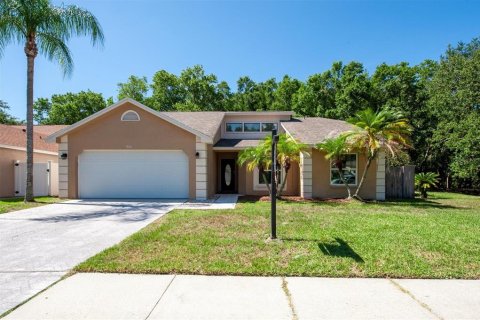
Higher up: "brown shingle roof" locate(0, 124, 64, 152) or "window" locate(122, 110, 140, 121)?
"window" locate(122, 110, 140, 121)

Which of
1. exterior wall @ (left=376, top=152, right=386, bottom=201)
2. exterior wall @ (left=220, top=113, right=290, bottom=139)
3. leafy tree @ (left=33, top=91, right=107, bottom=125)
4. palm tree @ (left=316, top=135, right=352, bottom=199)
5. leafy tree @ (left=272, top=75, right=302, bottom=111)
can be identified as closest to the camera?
palm tree @ (left=316, top=135, right=352, bottom=199)

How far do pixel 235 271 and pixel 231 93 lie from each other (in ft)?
114

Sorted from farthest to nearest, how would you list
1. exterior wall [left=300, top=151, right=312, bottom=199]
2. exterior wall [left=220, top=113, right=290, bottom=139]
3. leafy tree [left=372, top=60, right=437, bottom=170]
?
1. leafy tree [left=372, top=60, right=437, bottom=170]
2. exterior wall [left=220, top=113, right=290, bottom=139]
3. exterior wall [left=300, top=151, right=312, bottom=199]

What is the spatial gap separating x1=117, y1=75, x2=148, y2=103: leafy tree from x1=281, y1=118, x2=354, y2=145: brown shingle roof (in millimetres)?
26512

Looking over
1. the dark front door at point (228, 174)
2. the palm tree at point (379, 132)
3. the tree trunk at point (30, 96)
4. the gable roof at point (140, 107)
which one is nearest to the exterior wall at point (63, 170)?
the gable roof at point (140, 107)

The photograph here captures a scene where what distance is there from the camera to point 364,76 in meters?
25.5

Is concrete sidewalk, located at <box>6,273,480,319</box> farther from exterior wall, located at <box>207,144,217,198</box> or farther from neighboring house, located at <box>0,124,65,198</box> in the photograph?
neighboring house, located at <box>0,124,65,198</box>

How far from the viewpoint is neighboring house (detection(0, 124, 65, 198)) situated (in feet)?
49.1

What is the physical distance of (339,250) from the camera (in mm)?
5848

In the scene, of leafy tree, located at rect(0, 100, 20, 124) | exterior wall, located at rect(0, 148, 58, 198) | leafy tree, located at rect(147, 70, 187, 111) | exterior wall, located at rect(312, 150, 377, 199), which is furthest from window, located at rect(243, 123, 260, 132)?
leafy tree, located at rect(0, 100, 20, 124)

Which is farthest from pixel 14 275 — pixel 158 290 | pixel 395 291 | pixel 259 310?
pixel 395 291

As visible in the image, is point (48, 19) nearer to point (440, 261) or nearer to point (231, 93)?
point (440, 261)

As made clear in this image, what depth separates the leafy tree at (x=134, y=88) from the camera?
124 ft

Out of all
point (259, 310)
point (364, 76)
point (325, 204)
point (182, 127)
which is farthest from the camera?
point (364, 76)
